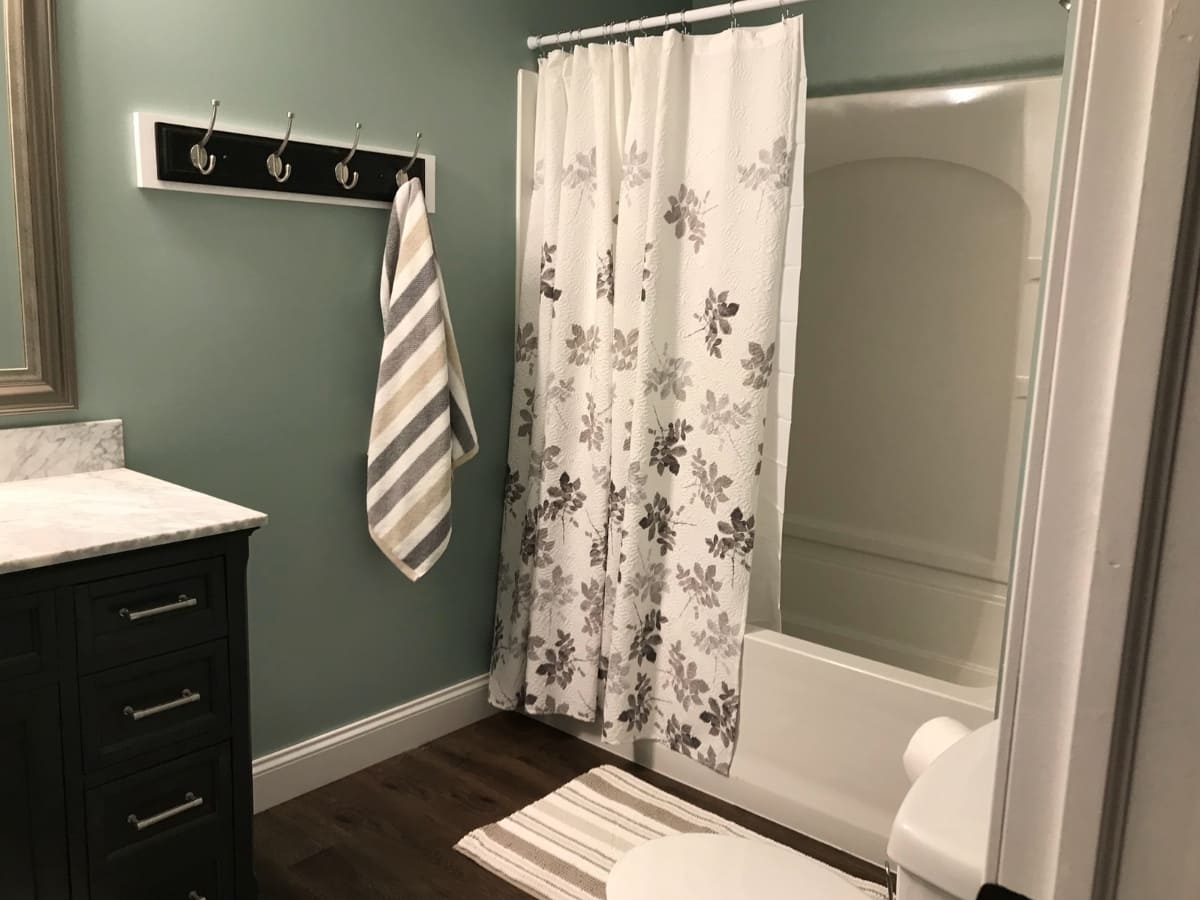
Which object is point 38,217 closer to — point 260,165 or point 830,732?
point 260,165

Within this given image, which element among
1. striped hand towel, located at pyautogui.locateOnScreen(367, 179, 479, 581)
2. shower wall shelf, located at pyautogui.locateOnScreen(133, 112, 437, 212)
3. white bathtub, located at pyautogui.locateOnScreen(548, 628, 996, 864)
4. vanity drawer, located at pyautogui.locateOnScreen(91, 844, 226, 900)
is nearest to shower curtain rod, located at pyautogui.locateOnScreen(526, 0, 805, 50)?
shower wall shelf, located at pyautogui.locateOnScreen(133, 112, 437, 212)

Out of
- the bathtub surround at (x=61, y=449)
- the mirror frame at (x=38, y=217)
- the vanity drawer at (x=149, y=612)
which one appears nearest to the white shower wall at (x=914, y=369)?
the vanity drawer at (x=149, y=612)

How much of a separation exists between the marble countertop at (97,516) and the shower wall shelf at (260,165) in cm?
60

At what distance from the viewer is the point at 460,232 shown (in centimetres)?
254

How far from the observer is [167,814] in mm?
1638

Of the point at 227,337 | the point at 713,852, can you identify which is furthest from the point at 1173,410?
the point at 227,337

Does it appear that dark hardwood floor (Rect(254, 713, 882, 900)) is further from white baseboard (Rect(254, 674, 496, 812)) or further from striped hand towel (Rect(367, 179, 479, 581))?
striped hand towel (Rect(367, 179, 479, 581))

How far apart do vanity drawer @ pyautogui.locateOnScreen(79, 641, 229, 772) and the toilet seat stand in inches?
28.4

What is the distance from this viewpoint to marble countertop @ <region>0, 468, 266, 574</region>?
1.44m

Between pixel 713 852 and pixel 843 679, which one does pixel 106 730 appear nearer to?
pixel 713 852

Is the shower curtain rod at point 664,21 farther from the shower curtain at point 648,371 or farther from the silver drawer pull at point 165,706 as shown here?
the silver drawer pull at point 165,706

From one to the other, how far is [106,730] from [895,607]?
212 cm

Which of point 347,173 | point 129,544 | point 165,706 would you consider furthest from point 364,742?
point 347,173

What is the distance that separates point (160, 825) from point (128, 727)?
7.7 inches
